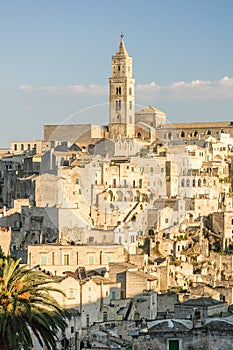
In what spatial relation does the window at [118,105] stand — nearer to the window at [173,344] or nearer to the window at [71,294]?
the window at [71,294]

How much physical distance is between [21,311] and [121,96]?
66.7 metres

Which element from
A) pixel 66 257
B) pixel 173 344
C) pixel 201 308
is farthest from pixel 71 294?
pixel 173 344

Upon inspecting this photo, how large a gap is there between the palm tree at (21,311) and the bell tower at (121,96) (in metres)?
62.2

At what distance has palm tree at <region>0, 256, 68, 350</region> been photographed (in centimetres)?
2947

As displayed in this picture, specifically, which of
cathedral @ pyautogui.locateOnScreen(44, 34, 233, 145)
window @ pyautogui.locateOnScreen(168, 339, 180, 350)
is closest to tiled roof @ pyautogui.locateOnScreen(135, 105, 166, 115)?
cathedral @ pyautogui.locateOnScreen(44, 34, 233, 145)

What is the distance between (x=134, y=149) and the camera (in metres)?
86.4

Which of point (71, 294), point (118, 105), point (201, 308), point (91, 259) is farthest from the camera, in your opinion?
point (118, 105)

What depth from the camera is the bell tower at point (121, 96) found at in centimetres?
9375

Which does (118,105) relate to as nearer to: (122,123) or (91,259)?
(122,123)

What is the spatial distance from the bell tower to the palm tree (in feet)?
204

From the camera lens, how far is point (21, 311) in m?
29.9

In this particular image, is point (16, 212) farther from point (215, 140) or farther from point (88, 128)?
point (215, 140)

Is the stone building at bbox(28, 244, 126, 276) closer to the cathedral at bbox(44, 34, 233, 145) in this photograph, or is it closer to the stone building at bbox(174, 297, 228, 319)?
the stone building at bbox(174, 297, 228, 319)

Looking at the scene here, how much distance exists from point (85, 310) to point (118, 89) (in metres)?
51.7
